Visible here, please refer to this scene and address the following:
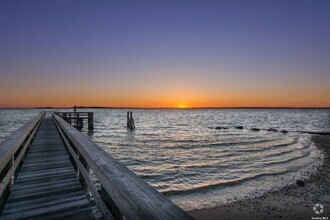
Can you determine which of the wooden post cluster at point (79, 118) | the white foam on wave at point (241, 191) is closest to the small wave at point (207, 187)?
the white foam on wave at point (241, 191)

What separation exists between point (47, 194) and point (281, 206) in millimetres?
7370

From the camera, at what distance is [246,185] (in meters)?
10.3

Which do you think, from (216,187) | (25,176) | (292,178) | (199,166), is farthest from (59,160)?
(292,178)

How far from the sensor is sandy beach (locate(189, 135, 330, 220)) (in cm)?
730

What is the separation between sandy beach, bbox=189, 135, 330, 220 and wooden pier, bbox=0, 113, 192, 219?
427 centimetres

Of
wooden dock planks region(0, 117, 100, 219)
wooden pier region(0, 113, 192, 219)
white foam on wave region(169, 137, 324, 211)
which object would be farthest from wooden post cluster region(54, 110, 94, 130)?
wooden dock planks region(0, 117, 100, 219)

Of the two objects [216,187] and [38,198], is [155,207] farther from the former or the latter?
[216,187]

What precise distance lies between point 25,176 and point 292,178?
11.1 m

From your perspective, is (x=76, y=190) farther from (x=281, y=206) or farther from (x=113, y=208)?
(x=281, y=206)

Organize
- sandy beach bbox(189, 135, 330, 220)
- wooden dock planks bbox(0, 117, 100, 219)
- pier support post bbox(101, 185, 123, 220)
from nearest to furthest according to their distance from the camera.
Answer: pier support post bbox(101, 185, 123, 220) < wooden dock planks bbox(0, 117, 100, 219) < sandy beach bbox(189, 135, 330, 220)

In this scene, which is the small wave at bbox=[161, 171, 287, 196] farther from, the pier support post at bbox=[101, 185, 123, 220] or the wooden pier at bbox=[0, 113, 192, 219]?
the pier support post at bbox=[101, 185, 123, 220]

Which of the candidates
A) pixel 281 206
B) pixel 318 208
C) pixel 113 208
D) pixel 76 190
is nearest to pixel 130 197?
pixel 113 208

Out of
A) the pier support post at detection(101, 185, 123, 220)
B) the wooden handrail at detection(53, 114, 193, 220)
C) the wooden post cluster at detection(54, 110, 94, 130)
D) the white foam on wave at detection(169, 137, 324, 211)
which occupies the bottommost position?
the white foam on wave at detection(169, 137, 324, 211)

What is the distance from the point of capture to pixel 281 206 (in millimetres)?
8008
